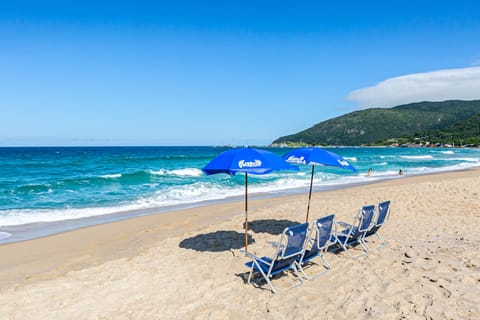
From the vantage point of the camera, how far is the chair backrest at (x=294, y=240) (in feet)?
14.8

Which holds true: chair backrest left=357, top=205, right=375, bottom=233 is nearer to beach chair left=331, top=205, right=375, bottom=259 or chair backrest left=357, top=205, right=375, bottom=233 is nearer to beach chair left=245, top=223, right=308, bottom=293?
beach chair left=331, top=205, right=375, bottom=259

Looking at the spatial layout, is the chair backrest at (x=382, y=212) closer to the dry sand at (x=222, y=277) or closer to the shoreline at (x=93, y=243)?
the dry sand at (x=222, y=277)

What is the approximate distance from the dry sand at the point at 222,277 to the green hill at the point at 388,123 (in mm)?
134111

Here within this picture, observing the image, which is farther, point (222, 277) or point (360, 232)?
point (360, 232)

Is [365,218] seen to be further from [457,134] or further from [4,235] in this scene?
[457,134]

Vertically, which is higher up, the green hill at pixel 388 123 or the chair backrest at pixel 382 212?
the green hill at pixel 388 123

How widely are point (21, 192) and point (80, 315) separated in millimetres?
18104

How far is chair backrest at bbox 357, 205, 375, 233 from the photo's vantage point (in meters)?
6.11

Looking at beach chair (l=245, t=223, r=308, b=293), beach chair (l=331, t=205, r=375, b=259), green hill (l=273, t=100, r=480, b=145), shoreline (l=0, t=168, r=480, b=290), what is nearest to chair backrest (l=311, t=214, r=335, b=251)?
beach chair (l=245, t=223, r=308, b=293)

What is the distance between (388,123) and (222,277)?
15503 cm

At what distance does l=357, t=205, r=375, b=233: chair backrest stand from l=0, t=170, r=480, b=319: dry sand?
0.56m

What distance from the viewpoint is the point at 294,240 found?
463 centimetres

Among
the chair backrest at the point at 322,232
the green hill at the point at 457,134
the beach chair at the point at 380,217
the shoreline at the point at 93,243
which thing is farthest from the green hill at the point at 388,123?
the chair backrest at the point at 322,232

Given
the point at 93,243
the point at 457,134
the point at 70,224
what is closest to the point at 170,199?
the point at 70,224
